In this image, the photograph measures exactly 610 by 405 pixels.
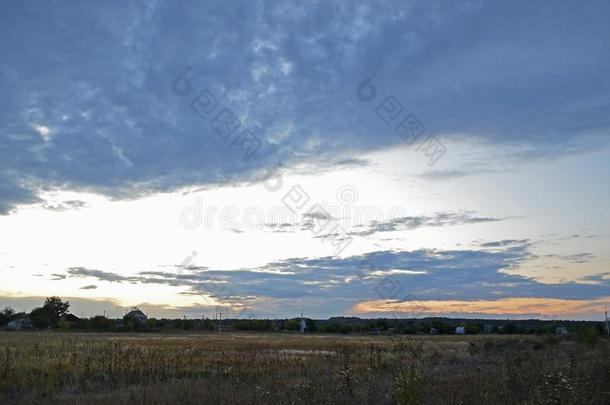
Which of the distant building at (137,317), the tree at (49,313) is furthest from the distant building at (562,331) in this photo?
the tree at (49,313)

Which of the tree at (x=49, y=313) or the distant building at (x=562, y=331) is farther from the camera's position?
the tree at (x=49, y=313)

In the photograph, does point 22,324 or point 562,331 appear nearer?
point 562,331

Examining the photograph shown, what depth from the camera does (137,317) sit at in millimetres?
115812

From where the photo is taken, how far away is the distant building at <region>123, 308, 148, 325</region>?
111412 millimetres

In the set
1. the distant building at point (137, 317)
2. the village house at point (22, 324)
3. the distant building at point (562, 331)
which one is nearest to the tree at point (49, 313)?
the village house at point (22, 324)

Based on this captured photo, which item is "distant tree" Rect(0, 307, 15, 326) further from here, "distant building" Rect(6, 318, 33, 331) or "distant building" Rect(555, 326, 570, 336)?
"distant building" Rect(555, 326, 570, 336)

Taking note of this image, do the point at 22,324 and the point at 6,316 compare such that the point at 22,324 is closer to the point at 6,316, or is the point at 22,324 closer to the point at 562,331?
the point at 6,316

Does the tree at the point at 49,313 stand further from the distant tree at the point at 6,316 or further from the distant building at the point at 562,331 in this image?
the distant building at the point at 562,331

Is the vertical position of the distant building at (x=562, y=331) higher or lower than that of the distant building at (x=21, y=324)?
lower

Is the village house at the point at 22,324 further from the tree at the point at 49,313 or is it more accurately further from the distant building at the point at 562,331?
the distant building at the point at 562,331

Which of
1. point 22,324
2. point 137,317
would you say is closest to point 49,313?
point 22,324

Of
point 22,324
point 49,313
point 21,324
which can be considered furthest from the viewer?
point 49,313

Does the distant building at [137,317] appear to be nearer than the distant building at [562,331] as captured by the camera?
No

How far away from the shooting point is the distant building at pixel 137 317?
111 meters
